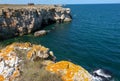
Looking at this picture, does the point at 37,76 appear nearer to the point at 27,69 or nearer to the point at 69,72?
the point at 27,69

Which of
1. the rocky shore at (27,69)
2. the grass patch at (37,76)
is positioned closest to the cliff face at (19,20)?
the rocky shore at (27,69)

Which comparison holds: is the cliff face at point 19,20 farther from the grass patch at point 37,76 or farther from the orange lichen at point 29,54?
the grass patch at point 37,76

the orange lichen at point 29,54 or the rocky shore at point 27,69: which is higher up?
the rocky shore at point 27,69

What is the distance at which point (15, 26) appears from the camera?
54094 millimetres

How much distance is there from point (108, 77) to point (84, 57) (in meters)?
11.1

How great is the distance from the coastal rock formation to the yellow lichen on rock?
223cm

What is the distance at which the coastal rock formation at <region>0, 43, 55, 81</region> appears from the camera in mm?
11664

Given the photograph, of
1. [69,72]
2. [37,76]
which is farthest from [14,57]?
[69,72]

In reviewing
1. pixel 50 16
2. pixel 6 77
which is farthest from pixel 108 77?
pixel 50 16

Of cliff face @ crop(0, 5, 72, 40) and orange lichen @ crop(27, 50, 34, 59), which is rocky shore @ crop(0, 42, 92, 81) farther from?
cliff face @ crop(0, 5, 72, 40)

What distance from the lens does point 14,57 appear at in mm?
13422

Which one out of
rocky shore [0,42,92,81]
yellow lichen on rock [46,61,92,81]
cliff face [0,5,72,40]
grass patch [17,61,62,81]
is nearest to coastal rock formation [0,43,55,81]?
rocky shore [0,42,92,81]

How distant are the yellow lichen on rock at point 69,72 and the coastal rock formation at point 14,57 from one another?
2.23 metres

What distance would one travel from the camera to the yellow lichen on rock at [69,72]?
11305 millimetres
